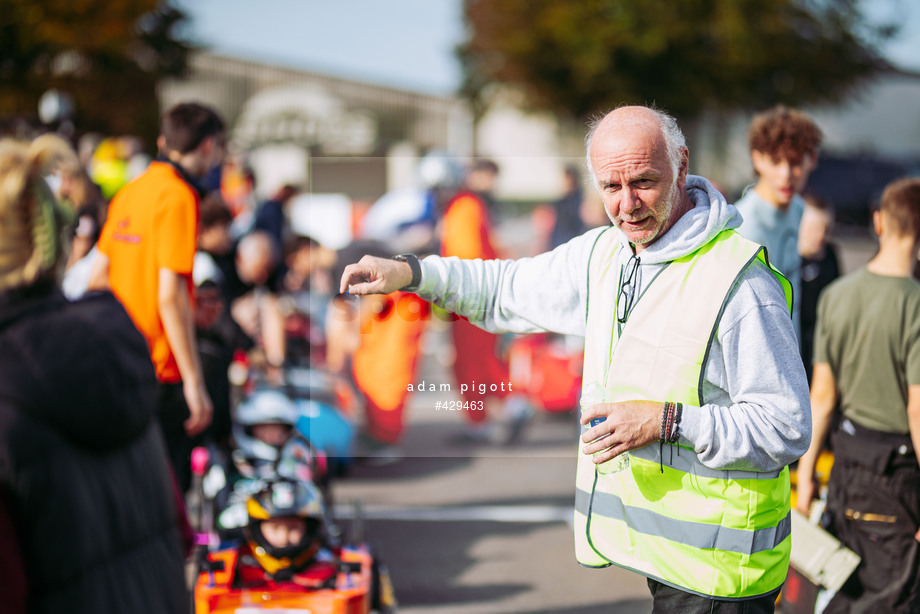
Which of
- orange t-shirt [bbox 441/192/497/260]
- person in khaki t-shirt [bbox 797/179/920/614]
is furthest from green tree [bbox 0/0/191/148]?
person in khaki t-shirt [bbox 797/179/920/614]

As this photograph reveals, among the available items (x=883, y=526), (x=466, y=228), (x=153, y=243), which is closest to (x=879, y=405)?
(x=883, y=526)

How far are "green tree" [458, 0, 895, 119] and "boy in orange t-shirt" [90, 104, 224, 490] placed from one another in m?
28.1

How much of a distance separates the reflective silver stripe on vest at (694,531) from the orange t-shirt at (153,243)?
2.30 metres

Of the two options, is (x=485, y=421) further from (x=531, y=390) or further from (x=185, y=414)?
(x=185, y=414)

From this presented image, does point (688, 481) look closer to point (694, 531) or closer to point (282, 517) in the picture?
point (694, 531)

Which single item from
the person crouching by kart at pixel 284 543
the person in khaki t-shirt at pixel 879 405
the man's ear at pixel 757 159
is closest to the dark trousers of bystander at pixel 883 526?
the person in khaki t-shirt at pixel 879 405

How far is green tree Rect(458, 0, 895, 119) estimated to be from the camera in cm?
3048

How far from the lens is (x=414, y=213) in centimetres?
795

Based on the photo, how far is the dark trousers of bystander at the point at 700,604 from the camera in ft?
7.55

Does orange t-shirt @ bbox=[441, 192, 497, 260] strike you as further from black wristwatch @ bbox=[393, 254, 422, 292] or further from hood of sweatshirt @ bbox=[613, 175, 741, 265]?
hood of sweatshirt @ bbox=[613, 175, 741, 265]

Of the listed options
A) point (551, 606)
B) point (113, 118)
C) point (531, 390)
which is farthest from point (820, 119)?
point (551, 606)

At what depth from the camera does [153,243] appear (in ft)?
12.9

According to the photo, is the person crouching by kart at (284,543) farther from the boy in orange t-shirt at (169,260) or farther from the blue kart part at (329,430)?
the blue kart part at (329,430)

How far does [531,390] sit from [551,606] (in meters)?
4.43
